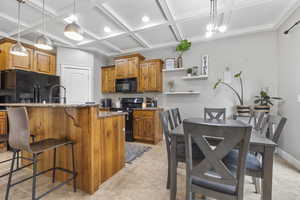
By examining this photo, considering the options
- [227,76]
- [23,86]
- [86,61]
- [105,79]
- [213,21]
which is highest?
[213,21]

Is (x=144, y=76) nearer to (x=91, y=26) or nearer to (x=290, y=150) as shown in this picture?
(x=91, y=26)

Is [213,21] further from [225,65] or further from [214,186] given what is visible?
[214,186]

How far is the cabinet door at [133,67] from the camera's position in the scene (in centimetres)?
418

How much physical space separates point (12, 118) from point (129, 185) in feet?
5.34

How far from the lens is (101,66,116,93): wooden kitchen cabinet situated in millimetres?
4734

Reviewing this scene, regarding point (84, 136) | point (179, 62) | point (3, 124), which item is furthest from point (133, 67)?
point (3, 124)

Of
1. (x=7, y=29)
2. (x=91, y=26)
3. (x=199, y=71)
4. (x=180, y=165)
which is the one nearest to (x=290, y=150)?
(x=180, y=165)

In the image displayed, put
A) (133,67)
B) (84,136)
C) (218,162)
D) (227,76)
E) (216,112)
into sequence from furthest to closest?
(133,67) < (227,76) < (216,112) < (84,136) < (218,162)

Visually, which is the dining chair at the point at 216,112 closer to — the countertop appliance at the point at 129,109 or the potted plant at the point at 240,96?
the potted plant at the point at 240,96

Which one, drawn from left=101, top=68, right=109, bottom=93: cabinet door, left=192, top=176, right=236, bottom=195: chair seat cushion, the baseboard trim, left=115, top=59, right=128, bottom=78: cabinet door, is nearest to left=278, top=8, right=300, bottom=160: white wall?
the baseboard trim

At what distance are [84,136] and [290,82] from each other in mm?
3761

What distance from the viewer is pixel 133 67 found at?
422 centimetres

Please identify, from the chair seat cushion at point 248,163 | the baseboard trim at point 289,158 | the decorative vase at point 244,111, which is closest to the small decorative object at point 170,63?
the decorative vase at point 244,111

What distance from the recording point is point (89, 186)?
167 centimetres
